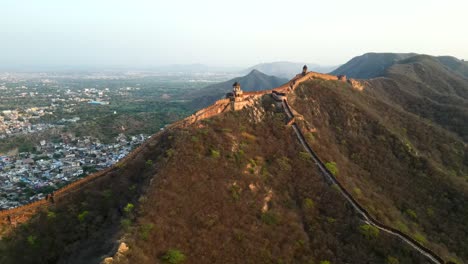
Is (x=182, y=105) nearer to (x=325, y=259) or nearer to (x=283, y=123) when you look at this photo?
(x=283, y=123)

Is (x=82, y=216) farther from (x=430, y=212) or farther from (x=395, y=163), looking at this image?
(x=395, y=163)

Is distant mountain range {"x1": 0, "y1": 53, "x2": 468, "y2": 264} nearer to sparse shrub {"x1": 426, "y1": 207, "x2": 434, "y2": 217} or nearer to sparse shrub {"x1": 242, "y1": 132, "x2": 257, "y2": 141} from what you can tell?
sparse shrub {"x1": 426, "y1": 207, "x2": 434, "y2": 217}

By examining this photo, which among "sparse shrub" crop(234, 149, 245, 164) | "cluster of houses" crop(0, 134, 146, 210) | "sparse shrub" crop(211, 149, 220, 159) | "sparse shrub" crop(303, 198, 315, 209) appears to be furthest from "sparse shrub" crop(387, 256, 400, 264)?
"cluster of houses" crop(0, 134, 146, 210)

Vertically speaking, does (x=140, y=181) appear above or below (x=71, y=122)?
above

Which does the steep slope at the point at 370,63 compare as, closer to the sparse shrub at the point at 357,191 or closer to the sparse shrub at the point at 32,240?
the sparse shrub at the point at 357,191

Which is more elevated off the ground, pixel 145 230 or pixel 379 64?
pixel 379 64

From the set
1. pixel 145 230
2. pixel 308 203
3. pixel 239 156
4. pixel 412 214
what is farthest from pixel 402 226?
pixel 145 230

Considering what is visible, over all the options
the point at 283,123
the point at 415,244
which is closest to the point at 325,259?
the point at 415,244
